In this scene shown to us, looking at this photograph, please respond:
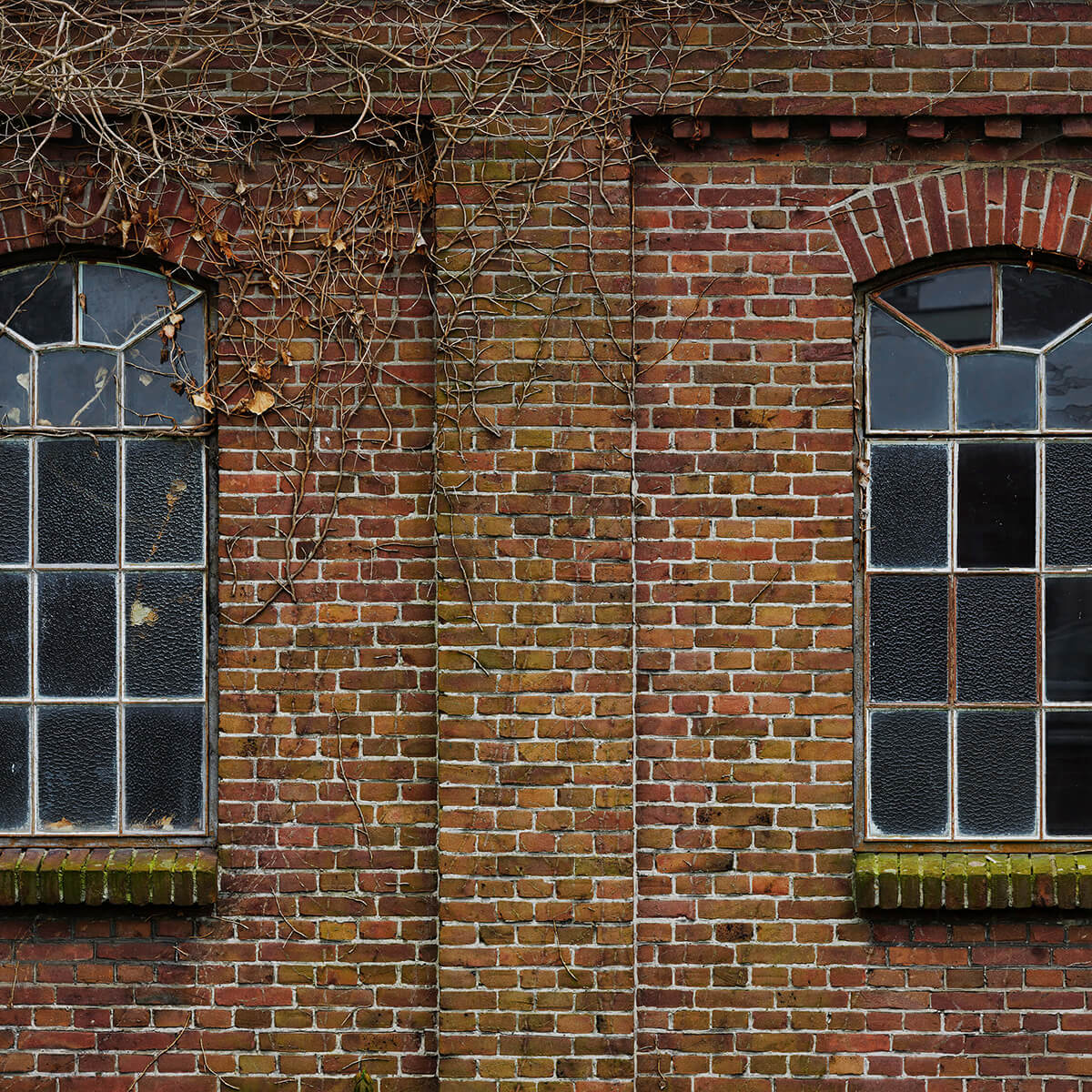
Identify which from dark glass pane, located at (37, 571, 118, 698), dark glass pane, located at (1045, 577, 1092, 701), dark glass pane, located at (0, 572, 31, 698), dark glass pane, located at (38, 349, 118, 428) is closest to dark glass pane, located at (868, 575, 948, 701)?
dark glass pane, located at (1045, 577, 1092, 701)

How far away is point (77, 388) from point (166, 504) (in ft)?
1.84

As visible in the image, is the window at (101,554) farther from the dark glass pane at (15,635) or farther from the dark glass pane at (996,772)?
the dark glass pane at (996,772)

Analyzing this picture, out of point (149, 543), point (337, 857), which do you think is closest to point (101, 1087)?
A: point (337, 857)

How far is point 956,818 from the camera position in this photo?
352 cm

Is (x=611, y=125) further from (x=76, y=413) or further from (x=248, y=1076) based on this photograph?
(x=248, y=1076)

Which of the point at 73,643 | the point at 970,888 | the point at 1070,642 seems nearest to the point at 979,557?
the point at 1070,642

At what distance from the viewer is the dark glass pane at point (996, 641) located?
354 cm

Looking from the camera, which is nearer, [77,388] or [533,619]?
[533,619]

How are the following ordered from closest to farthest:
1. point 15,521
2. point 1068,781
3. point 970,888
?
point 970,888, point 1068,781, point 15,521

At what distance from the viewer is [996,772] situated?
11.6 ft

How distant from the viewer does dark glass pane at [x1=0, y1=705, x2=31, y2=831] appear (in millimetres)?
3600

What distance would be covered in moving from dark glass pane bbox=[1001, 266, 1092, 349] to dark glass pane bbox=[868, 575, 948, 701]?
967mm

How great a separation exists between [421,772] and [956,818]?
1.97 m

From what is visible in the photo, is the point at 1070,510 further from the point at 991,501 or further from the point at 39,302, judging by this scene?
the point at 39,302
